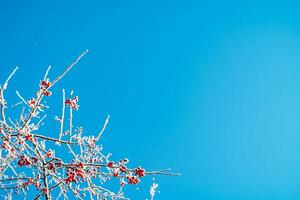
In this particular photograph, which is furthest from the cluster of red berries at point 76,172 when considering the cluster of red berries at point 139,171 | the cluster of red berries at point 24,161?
the cluster of red berries at point 139,171

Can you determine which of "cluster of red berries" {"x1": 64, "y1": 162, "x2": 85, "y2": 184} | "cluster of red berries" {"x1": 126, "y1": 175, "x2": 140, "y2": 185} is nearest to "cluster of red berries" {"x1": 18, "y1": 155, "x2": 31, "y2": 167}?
"cluster of red berries" {"x1": 64, "y1": 162, "x2": 85, "y2": 184}

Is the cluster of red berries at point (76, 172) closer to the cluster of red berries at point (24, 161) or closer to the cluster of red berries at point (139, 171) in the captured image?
the cluster of red berries at point (24, 161)

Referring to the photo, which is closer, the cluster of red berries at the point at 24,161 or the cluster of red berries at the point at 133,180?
the cluster of red berries at the point at 24,161

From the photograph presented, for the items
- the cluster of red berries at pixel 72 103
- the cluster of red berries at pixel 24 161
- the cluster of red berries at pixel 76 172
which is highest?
the cluster of red berries at pixel 72 103

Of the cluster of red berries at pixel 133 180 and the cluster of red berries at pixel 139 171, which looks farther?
the cluster of red berries at pixel 133 180

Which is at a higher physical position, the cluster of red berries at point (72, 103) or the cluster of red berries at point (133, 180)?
the cluster of red berries at point (72, 103)

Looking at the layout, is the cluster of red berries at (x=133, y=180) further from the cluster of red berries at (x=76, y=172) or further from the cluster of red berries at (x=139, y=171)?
the cluster of red berries at (x=76, y=172)

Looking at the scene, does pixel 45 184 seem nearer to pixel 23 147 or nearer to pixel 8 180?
→ pixel 8 180

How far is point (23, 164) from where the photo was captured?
3.53 metres

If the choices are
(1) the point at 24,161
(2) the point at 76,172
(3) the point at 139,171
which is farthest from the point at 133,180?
(1) the point at 24,161

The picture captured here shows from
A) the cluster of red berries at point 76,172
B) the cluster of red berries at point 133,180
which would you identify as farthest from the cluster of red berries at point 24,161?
the cluster of red berries at point 133,180

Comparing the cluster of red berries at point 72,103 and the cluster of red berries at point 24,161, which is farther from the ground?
the cluster of red berries at point 72,103

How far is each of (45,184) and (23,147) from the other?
681 mm

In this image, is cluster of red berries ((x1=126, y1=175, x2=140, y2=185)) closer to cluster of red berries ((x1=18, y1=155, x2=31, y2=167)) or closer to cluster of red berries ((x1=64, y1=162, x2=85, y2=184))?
cluster of red berries ((x1=64, y1=162, x2=85, y2=184))
